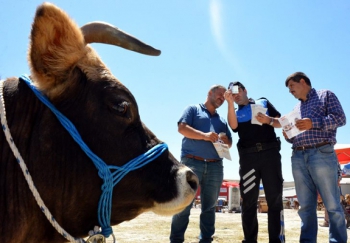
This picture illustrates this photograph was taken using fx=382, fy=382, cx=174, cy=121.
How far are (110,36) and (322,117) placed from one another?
4.00 m

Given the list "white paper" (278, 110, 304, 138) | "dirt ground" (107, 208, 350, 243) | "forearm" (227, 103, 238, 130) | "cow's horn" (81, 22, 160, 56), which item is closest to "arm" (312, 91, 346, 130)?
"white paper" (278, 110, 304, 138)

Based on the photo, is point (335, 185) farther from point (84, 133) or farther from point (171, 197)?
point (84, 133)

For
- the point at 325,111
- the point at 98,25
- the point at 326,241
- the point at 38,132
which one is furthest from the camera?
the point at 326,241

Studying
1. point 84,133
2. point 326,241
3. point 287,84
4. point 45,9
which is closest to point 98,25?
point 45,9

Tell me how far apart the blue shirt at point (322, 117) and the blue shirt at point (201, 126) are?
1.30 metres

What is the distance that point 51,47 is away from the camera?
82.0 inches

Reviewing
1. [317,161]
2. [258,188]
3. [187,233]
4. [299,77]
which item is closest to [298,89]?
[299,77]

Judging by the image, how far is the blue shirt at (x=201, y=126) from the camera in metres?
6.18

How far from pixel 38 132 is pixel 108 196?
0.51 meters

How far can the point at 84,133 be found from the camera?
7.02 ft

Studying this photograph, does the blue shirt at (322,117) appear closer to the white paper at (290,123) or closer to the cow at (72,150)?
the white paper at (290,123)

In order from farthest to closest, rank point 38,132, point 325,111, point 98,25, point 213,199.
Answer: point 213,199 → point 325,111 → point 98,25 → point 38,132

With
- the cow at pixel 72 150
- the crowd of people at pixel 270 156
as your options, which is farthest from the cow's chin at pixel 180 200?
the crowd of people at pixel 270 156

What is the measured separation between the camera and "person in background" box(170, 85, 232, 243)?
5.93 m
